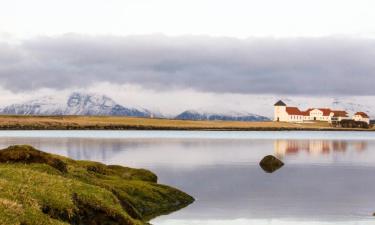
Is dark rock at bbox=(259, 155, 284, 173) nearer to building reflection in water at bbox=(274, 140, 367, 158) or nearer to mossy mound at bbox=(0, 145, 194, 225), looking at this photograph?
building reflection in water at bbox=(274, 140, 367, 158)

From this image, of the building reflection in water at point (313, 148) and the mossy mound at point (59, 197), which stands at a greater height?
the mossy mound at point (59, 197)

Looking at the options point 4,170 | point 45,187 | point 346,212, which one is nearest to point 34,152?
point 4,170

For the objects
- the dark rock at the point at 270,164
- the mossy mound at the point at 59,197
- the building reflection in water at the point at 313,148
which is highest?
the mossy mound at the point at 59,197

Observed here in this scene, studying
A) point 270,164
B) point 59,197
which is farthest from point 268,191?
point 59,197

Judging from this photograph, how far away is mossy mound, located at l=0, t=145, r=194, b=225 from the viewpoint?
1981cm

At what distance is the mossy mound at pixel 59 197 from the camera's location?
19.8 m

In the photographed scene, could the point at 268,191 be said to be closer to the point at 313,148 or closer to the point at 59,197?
the point at 59,197

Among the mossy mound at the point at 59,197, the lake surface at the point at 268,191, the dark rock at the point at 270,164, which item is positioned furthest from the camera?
the dark rock at the point at 270,164

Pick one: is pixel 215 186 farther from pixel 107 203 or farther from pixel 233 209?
pixel 107 203

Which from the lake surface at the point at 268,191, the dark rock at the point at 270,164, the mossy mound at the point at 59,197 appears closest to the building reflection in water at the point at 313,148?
the dark rock at the point at 270,164

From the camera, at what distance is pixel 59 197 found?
912 inches

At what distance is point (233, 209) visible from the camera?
136 feet

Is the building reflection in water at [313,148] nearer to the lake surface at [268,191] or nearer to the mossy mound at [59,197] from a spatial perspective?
the lake surface at [268,191]

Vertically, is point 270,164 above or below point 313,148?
above
